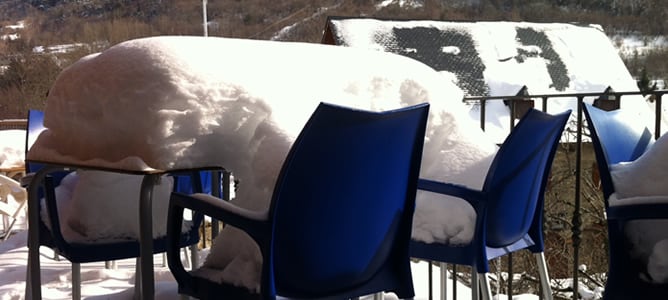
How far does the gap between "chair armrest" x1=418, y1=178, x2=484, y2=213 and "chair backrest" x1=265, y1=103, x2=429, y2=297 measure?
290mm

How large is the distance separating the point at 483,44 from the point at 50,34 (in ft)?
40.1

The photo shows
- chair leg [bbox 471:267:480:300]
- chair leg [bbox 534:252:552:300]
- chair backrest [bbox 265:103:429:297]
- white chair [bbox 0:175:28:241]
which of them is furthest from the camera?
white chair [bbox 0:175:28:241]

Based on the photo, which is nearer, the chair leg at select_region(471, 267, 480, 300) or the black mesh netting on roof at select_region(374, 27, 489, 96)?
the chair leg at select_region(471, 267, 480, 300)

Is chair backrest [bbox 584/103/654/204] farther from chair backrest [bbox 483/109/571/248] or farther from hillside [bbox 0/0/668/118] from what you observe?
hillside [bbox 0/0/668/118]

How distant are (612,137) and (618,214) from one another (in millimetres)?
335

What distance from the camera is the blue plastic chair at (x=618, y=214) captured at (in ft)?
4.34

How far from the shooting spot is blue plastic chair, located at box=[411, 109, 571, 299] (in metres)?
1.67

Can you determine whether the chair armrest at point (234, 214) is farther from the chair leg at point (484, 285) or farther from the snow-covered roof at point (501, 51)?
the snow-covered roof at point (501, 51)

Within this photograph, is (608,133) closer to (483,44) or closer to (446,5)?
(483,44)

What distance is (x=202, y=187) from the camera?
2.54 meters

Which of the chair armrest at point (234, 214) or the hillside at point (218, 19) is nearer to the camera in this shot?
the chair armrest at point (234, 214)

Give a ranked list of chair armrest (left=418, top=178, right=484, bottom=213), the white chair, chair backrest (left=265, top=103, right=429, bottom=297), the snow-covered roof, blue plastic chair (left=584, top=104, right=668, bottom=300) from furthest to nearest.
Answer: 1. the snow-covered roof
2. the white chair
3. chair armrest (left=418, top=178, right=484, bottom=213)
4. blue plastic chair (left=584, top=104, right=668, bottom=300)
5. chair backrest (left=265, top=103, right=429, bottom=297)

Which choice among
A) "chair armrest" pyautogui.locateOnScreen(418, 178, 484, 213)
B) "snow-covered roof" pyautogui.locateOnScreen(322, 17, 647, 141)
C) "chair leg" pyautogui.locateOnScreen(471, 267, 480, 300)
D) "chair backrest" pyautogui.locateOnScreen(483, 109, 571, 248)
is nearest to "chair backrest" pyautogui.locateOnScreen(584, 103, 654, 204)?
"chair backrest" pyautogui.locateOnScreen(483, 109, 571, 248)

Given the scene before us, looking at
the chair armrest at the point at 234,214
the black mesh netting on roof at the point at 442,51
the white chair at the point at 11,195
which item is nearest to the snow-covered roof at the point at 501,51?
the black mesh netting on roof at the point at 442,51
